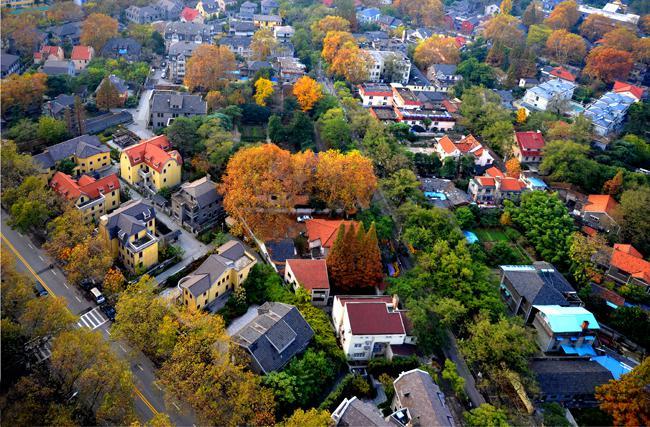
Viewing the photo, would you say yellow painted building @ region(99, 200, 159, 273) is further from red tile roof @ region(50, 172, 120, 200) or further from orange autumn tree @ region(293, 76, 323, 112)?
orange autumn tree @ region(293, 76, 323, 112)

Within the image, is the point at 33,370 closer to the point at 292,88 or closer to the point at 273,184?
the point at 273,184

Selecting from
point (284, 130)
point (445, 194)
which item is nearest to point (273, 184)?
point (284, 130)

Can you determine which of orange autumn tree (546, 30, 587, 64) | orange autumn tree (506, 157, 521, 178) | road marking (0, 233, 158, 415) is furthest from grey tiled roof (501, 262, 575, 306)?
orange autumn tree (546, 30, 587, 64)

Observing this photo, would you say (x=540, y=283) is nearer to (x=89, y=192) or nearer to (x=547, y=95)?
(x=89, y=192)

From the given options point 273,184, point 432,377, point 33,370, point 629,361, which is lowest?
point 629,361

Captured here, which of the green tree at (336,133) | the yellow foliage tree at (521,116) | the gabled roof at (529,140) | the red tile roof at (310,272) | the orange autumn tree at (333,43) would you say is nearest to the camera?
the red tile roof at (310,272)

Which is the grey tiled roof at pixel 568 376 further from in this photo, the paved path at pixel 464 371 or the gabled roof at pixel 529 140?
the gabled roof at pixel 529 140

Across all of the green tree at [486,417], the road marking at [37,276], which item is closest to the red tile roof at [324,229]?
the green tree at [486,417]
